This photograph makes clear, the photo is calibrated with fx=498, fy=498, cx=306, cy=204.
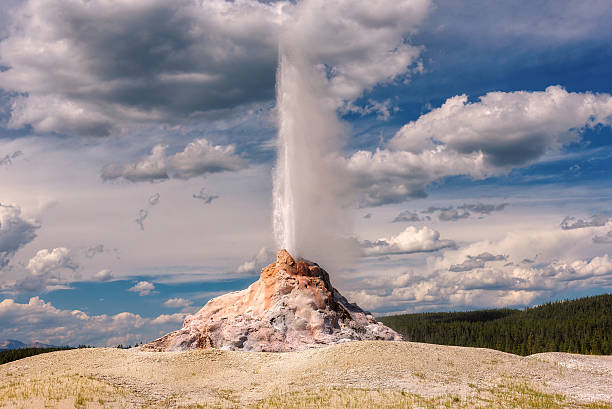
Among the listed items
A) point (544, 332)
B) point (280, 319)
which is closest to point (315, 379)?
point (280, 319)

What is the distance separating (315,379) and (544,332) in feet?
356

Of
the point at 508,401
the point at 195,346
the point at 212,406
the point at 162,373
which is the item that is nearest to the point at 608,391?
the point at 508,401

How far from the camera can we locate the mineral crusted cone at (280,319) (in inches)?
2024

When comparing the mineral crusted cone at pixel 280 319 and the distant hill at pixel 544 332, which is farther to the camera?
the distant hill at pixel 544 332

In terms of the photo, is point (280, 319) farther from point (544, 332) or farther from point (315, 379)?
point (544, 332)

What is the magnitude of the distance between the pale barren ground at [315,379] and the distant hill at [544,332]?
6806 cm

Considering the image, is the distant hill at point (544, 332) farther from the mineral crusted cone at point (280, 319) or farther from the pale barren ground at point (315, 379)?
the pale barren ground at point (315, 379)

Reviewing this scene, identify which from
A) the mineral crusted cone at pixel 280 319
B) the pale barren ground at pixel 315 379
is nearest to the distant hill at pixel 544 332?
the mineral crusted cone at pixel 280 319

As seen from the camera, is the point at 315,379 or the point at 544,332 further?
the point at 544,332

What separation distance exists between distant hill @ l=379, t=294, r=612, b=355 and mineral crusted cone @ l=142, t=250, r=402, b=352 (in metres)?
65.4

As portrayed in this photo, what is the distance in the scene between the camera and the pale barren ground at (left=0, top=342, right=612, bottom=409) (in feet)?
107

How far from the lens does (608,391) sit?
120 ft

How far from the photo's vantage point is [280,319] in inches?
2098

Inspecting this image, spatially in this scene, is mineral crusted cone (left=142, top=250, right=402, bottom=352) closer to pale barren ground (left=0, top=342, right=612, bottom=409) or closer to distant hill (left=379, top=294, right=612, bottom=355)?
pale barren ground (left=0, top=342, right=612, bottom=409)
